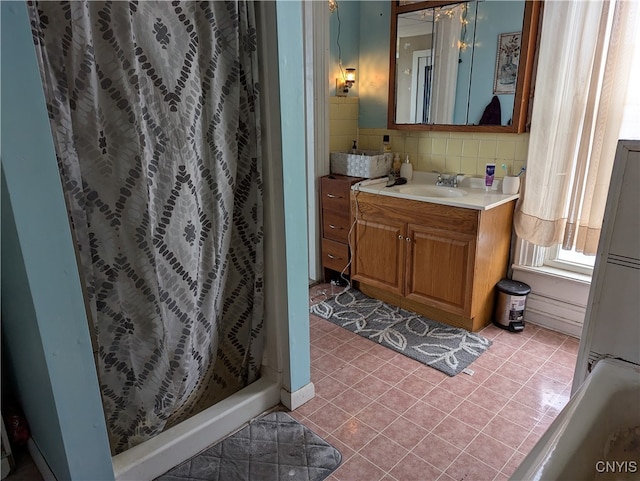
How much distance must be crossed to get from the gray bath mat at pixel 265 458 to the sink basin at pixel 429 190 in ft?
5.66

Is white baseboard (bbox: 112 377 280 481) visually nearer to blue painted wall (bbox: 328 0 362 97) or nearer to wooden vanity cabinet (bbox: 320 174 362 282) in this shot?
wooden vanity cabinet (bbox: 320 174 362 282)

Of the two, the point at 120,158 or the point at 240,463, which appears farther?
the point at 240,463

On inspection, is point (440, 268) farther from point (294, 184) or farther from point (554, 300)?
point (294, 184)

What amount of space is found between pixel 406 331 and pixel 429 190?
999mm

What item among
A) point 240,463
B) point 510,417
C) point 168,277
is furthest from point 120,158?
point 510,417

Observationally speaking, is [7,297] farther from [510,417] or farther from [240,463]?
[510,417]

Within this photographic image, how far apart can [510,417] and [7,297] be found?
213 cm

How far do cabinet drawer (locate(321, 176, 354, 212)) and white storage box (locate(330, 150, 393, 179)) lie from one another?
91 mm

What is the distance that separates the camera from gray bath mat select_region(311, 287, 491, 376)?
8.41 feet

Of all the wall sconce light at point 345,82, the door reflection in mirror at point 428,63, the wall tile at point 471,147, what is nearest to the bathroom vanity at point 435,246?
the wall tile at point 471,147

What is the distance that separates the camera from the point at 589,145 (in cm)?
243

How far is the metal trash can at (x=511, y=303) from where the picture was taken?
9.08 ft

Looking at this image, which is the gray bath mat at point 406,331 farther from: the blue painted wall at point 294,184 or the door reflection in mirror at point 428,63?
the door reflection in mirror at point 428,63

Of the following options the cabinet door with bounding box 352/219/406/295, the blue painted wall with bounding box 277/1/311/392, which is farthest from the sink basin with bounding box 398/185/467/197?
the blue painted wall with bounding box 277/1/311/392
